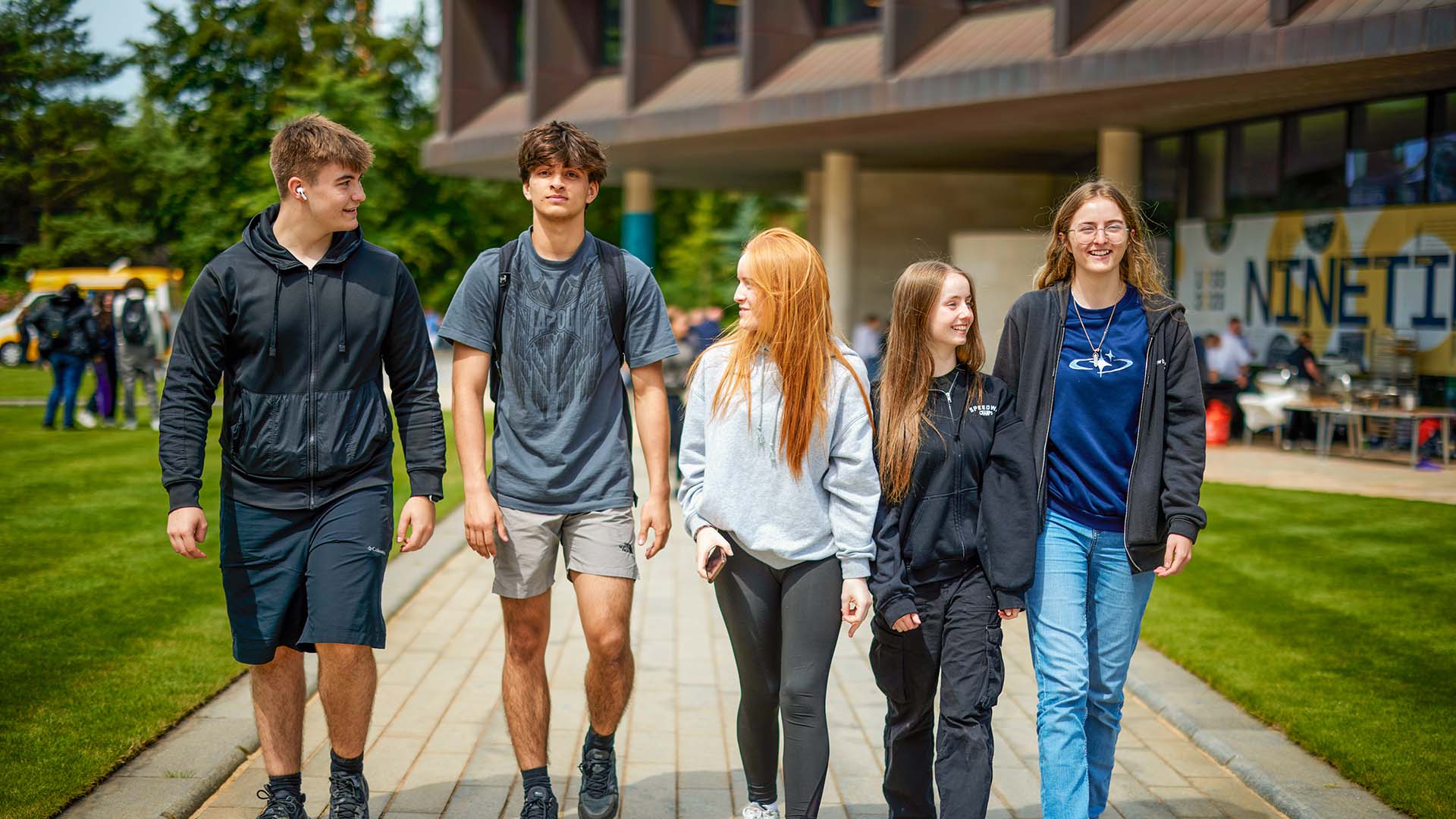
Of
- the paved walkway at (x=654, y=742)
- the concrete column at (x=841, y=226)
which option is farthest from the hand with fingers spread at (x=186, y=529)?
the concrete column at (x=841, y=226)

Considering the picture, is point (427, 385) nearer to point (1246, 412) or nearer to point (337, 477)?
point (337, 477)

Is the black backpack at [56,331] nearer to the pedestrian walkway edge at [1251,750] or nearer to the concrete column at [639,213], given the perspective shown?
the pedestrian walkway edge at [1251,750]

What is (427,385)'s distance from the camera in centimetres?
429

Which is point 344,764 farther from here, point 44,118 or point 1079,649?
point 44,118

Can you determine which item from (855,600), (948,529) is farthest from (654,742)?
(948,529)

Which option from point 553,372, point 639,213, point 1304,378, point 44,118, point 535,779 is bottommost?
point 535,779

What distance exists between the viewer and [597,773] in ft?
14.5

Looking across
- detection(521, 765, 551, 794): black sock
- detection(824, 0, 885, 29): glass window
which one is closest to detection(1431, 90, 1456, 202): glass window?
detection(824, 0, 885, 29): glass window

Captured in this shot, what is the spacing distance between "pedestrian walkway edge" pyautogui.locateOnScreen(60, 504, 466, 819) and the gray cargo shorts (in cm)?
128

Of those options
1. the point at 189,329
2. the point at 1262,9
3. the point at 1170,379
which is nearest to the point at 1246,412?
the point at 1262,9

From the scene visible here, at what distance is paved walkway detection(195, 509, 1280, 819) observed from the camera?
466 cm

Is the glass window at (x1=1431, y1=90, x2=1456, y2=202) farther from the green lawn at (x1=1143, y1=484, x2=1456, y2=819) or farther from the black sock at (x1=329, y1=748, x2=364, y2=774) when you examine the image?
the black sock at (x1=329, y1=748, x2=364, y2=774)

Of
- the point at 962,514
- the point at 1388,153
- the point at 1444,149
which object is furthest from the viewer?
the point at 1388,153

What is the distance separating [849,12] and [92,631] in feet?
70.9
